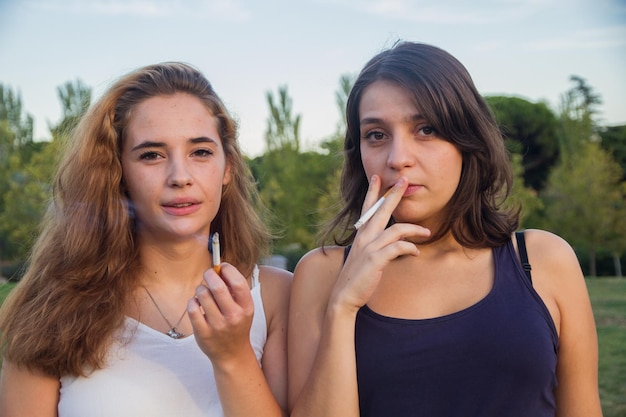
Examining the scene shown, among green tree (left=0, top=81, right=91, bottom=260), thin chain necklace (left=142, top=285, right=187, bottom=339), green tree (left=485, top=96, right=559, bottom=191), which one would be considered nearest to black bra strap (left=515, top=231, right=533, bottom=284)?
thin chain necklace (left=142, top=285, right=187, bottom=339)

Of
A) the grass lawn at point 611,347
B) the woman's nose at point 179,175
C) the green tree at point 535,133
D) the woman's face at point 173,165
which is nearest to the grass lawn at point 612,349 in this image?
the grass lawn at point 611,347

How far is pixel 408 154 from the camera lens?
97.3 inches

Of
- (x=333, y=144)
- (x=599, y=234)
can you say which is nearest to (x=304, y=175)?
(x=333, y=144)

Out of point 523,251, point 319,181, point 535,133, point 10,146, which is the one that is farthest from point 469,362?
point 535,133

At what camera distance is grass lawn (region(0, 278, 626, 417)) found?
266 inches

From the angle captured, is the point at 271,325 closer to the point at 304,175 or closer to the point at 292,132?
the point at 304,175

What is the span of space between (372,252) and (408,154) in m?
0.42

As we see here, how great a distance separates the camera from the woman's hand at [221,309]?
219cm

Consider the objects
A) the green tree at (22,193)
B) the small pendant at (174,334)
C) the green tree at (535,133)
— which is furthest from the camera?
the green tree at (535,133)

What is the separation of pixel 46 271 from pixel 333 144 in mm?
22057

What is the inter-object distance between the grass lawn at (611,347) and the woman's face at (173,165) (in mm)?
1206

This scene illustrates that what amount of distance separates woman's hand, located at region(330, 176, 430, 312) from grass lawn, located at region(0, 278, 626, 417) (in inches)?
77.2

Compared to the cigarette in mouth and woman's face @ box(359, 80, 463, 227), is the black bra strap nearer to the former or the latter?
woman's face @ box(359, 80, 463, 227)

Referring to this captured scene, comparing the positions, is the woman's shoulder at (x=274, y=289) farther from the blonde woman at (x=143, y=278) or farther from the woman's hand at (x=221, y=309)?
the woman's hand at (x=221, y=309)
